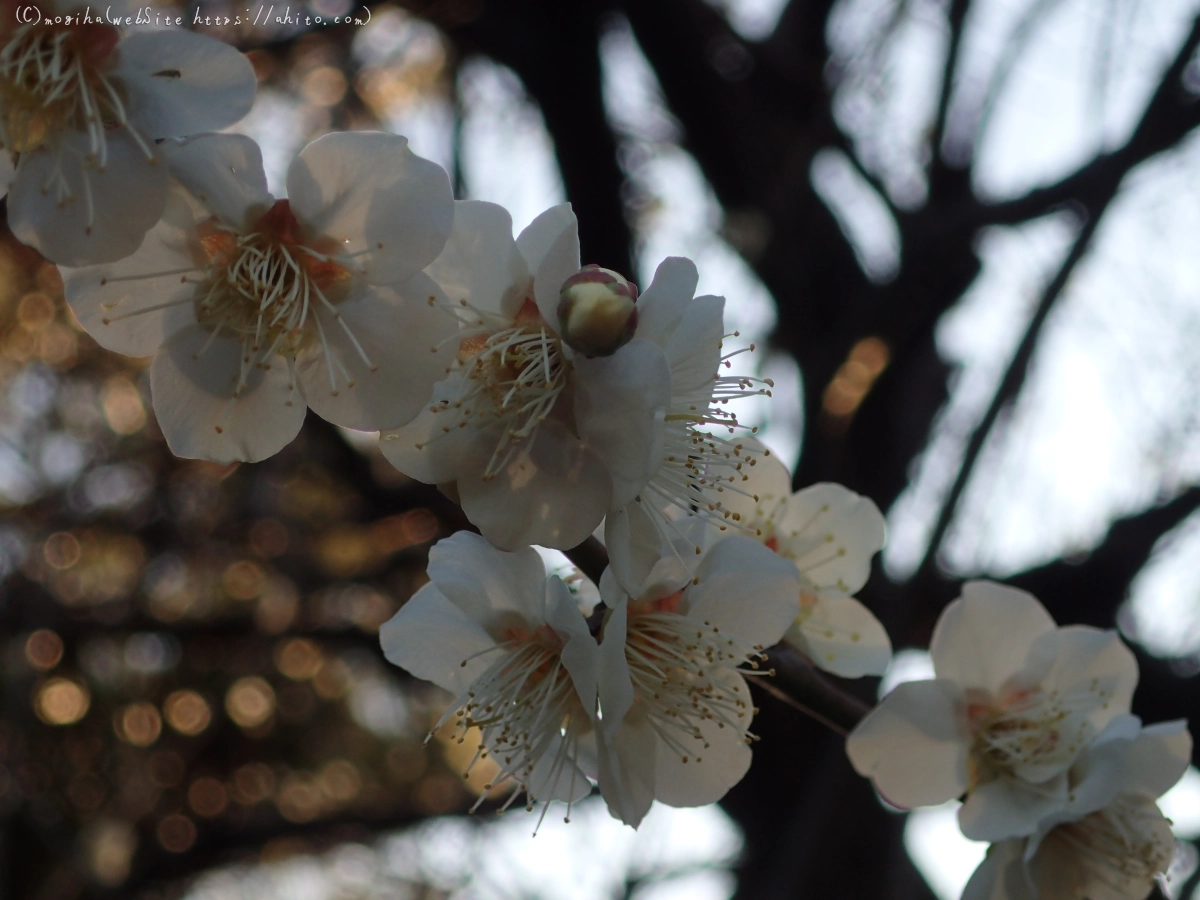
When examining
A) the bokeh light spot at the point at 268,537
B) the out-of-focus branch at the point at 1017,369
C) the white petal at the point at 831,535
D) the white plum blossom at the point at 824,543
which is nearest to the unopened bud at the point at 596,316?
the white plum blossom at the point at 824,543

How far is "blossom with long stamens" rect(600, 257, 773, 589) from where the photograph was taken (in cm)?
69

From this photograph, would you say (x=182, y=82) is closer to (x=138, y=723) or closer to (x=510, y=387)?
(x=510, y=387)

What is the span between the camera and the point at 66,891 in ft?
10.8

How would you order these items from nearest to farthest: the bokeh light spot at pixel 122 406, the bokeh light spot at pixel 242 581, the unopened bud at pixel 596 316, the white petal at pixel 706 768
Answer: the unopened bud at pixel 596 316 → the white petal at pixel 706 768 → the bokeh light spot at pixel 242 581 → the bokeh light spot at pixel 122 406

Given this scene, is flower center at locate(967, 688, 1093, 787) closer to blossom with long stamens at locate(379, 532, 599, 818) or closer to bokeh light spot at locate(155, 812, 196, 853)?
blossom with long stamens at locate(379, 532, 599, 818)

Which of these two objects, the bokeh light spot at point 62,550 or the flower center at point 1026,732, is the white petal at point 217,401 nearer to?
the flower center at point 1026,732

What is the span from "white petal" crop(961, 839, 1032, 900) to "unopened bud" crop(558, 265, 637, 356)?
650mm

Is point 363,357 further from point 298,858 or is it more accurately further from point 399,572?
point 298,858

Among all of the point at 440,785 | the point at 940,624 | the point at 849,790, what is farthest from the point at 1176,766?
the point at 440,785

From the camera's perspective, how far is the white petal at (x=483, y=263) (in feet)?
2.50

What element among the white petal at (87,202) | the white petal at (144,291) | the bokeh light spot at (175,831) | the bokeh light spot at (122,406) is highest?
the white petal at (87,202)

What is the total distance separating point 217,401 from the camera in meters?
0.79

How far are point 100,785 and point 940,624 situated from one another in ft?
12.4

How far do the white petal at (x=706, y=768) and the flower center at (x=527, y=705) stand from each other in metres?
0.09
